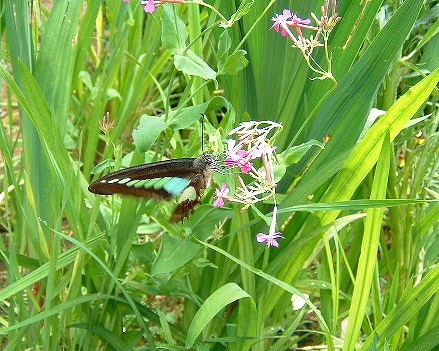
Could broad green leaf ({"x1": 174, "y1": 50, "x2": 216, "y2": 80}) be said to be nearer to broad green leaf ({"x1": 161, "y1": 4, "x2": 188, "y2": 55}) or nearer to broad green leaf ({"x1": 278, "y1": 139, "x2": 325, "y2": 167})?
broad green leaf ({"x1": 161, "y1": 4, "x2": 188, "y2": 55})

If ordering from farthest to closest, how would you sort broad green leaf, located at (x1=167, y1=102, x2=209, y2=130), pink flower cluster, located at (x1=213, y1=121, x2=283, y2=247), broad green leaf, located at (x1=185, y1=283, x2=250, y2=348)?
broad green leaf, located at (x1=167, y1=102, x2=209, y2=130), broad green leaf, located at (x1=185, y1=283, x2=250, y2=348), pink flower cluster, located at (x1=213, y1=121, x2=283, y2=247)

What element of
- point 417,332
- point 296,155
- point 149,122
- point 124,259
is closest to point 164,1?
point 149,122

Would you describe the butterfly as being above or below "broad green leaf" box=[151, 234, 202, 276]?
above

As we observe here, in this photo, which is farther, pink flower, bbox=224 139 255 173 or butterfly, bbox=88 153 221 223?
butterfly, bbox=88 153 221 223

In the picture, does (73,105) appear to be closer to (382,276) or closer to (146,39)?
(146,39)

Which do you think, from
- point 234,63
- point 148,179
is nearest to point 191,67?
point 234,63

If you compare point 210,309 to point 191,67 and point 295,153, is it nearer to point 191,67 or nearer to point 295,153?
point 295,153

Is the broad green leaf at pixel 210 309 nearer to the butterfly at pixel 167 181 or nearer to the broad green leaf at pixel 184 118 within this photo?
the butterfly at pixel 167 181

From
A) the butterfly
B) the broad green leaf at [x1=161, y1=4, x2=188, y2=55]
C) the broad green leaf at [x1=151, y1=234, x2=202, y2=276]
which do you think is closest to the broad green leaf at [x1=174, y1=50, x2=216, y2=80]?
the broad green leaf at [x1=161, y1=4, x2=188, y2=55]
